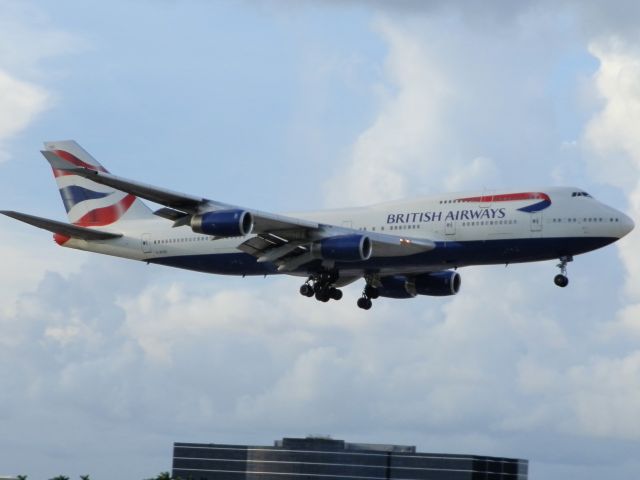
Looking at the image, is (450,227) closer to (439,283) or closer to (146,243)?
(439,283)

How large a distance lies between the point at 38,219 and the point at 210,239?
1002 centimetres

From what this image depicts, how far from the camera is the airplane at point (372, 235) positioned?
6022cm

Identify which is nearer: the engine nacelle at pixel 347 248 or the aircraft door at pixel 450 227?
the engine nacelle at pixel 347 248

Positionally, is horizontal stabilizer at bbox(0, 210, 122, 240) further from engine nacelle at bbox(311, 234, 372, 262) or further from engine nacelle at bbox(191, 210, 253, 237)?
engine nacelle at bbox(311, 234, 372, 262)

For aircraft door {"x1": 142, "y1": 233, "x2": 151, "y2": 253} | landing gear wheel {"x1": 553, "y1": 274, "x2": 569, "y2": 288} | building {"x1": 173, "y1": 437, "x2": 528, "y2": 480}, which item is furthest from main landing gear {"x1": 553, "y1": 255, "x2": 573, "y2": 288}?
building {"x1": 173, "y1": 437, "x2": 528, "y2": 480}

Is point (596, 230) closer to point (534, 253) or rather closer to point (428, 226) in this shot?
point (534, 253)

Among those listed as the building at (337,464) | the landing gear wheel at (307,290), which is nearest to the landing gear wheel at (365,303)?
the landing gear wheel at (307,290)

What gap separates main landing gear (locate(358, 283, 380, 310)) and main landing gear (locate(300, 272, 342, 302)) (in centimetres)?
283

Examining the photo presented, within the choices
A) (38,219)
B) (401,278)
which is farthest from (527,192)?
(38,219)

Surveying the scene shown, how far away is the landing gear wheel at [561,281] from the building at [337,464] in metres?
67.0

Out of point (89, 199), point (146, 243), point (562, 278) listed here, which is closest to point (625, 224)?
point (562, 278)

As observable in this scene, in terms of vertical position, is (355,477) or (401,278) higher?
(401,278)

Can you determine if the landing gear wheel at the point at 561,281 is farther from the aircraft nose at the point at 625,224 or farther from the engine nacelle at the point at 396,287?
the engine nacelle at the point at 396,287

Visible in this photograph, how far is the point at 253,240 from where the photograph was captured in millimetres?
64750
